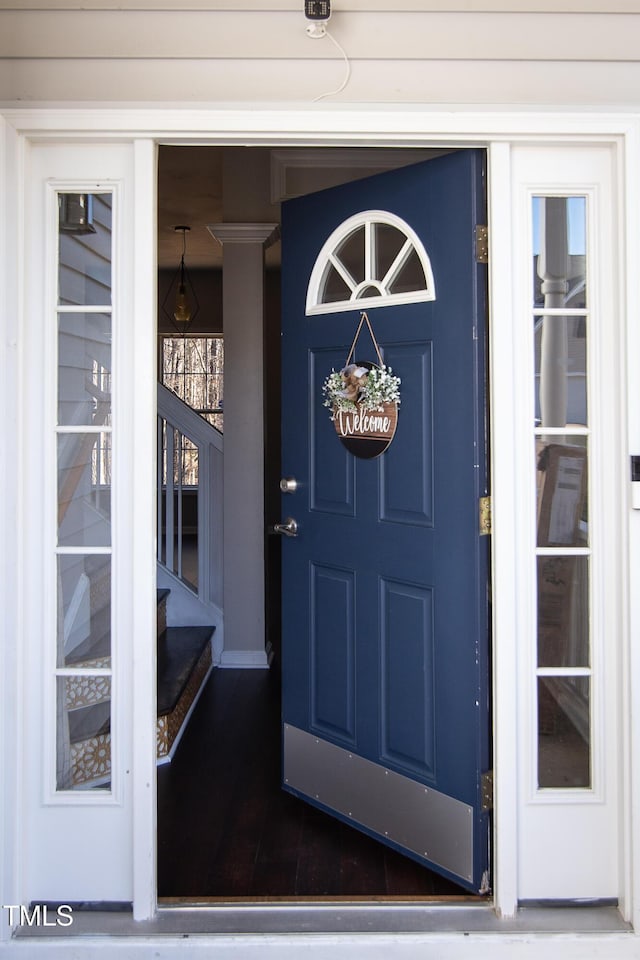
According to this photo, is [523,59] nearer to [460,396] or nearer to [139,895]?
[460,396]

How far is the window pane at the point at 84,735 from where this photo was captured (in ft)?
8.23

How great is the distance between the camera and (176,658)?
432 cm

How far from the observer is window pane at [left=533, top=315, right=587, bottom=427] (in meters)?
2.52

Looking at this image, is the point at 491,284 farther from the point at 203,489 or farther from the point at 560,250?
the point at 203,489

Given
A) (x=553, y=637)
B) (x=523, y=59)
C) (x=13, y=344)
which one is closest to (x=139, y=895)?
(x=553, y=637)

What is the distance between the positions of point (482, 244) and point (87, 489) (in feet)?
4.38

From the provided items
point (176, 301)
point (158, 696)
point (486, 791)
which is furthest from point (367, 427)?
point (176, 301)

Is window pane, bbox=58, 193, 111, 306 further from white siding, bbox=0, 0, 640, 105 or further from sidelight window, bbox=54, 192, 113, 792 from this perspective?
white siding, bbox=0, 0, 640, 105

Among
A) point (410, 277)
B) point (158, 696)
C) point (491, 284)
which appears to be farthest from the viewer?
point (158, 696)

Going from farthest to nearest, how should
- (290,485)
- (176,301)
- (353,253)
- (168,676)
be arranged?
(176,301) < (168,676) < (290,485) < (353,253)

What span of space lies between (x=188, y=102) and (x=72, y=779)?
192 cm

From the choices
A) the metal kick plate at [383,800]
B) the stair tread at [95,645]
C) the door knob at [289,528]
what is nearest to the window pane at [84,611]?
the stair tread at [95,645]

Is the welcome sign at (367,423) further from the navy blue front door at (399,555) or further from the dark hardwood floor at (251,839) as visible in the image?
the dark hardwood floor at (251,839)

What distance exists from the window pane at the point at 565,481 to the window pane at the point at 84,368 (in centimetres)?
126
